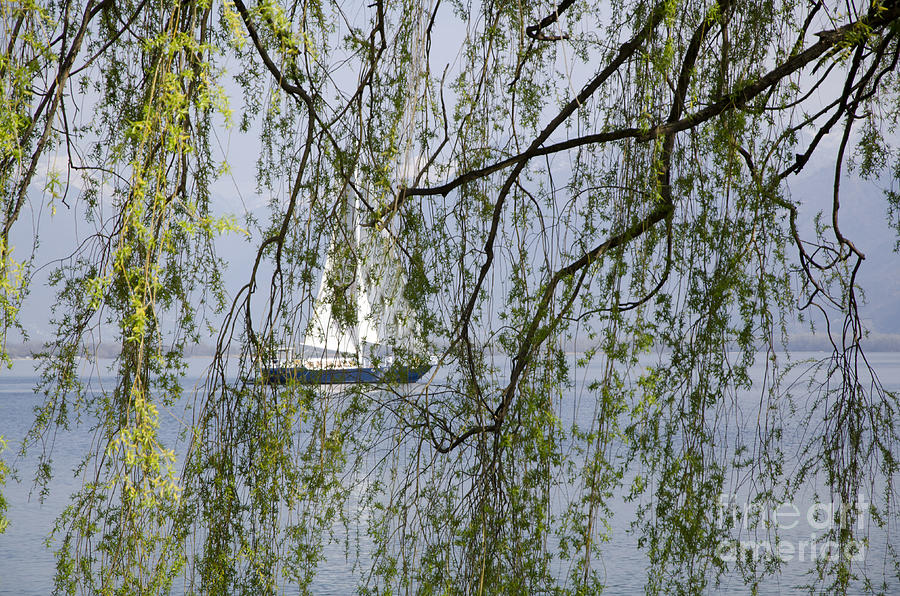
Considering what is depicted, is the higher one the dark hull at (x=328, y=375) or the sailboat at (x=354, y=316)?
the sailboat at (x=354, y=316)

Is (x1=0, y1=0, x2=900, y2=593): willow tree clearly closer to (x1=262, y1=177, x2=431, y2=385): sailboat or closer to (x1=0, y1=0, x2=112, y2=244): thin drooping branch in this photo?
(x1=262, y1=177, x2=431, y2=385): sailboat

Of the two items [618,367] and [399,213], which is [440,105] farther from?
[618,367]

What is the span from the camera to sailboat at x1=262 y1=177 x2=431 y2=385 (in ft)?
5.49

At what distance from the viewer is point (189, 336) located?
1717 millimetres

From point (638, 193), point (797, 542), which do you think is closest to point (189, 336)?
point (638, 193)

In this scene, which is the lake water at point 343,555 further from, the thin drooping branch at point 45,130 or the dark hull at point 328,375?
the thin drooping branch at point 45,130

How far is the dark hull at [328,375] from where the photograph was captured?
5.37ft

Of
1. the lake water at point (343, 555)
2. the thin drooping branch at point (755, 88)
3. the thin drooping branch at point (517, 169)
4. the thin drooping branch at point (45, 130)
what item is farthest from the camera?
the lake water at point (343, 555)

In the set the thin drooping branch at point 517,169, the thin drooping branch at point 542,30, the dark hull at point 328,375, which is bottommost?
the dark hull at point 328,375

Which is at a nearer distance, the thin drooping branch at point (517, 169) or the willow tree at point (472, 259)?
the willow tree at point (472, 259)

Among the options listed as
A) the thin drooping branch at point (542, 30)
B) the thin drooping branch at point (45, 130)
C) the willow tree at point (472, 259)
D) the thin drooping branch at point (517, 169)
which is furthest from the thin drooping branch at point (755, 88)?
the thin drooping branch at point (45, 130)

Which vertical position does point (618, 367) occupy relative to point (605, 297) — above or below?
below

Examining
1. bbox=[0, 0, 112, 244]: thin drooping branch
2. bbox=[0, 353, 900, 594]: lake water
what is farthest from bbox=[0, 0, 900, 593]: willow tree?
bbox=[0, 353, 900, 594]: lake water

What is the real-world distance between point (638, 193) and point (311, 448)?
2.89 ft
